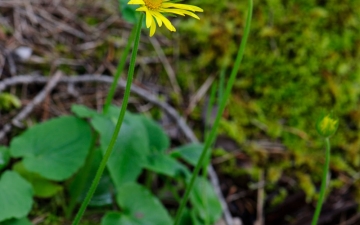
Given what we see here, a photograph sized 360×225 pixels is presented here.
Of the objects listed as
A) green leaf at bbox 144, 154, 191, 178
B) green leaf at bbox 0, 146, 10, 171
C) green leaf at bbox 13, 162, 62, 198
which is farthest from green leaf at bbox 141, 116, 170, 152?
green leaf at bbox 0, 146, 10, 171

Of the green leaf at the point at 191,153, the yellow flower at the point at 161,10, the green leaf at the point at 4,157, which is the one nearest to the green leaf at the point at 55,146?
the green leaf at the point at 4,157

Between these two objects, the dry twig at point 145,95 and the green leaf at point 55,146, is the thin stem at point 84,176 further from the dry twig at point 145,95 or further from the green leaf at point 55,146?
the dry twig at point 145,95

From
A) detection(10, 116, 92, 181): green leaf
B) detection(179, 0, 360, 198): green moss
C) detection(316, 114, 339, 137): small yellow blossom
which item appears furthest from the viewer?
detection(179, 0, 360, 198): green moss

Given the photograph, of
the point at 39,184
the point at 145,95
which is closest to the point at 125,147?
the point at 39,184

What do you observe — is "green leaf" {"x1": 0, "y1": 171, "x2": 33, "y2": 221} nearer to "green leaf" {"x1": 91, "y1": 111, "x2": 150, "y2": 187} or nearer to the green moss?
"green leaf" {"x1": 91, "y1": 111, "x2": 150, "y2": 187}

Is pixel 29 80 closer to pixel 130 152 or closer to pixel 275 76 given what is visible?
pixel 130 152
